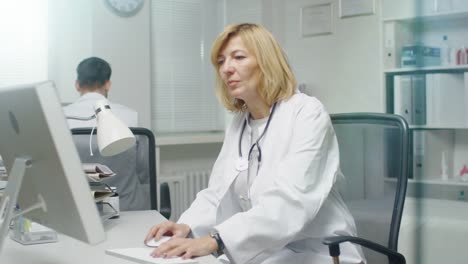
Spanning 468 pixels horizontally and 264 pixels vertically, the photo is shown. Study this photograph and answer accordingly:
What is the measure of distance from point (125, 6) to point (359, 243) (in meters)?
2.72

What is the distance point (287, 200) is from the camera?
1.42m

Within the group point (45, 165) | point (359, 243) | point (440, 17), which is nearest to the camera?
point (45, 165)

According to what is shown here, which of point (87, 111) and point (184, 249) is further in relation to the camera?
point (87, 111)

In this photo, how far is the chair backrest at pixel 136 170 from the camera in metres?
2.23

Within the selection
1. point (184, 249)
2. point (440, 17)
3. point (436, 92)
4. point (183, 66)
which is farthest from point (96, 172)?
point (183, 66)

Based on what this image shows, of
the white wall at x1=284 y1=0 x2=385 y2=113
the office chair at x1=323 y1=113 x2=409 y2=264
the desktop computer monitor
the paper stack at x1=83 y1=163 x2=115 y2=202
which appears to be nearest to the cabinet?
the white wall at x1=284 y1=0 x2=385 y2=113

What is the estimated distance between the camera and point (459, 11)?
2791 millimetres

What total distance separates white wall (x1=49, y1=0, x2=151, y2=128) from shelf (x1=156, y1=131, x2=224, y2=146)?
17cm

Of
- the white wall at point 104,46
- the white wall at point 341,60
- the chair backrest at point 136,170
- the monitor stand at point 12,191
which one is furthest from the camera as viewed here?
the white wall at point 341,60

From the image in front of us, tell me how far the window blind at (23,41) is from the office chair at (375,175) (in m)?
2.18

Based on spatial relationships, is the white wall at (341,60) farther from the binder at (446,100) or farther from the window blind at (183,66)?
the window blind at (183,66)

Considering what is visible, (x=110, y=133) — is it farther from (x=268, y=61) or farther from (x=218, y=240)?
(x=268, y=61)

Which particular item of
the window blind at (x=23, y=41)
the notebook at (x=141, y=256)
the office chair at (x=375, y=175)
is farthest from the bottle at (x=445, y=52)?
the window blind at (x=23, y=41)

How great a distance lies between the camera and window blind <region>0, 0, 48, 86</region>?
10.7ft
